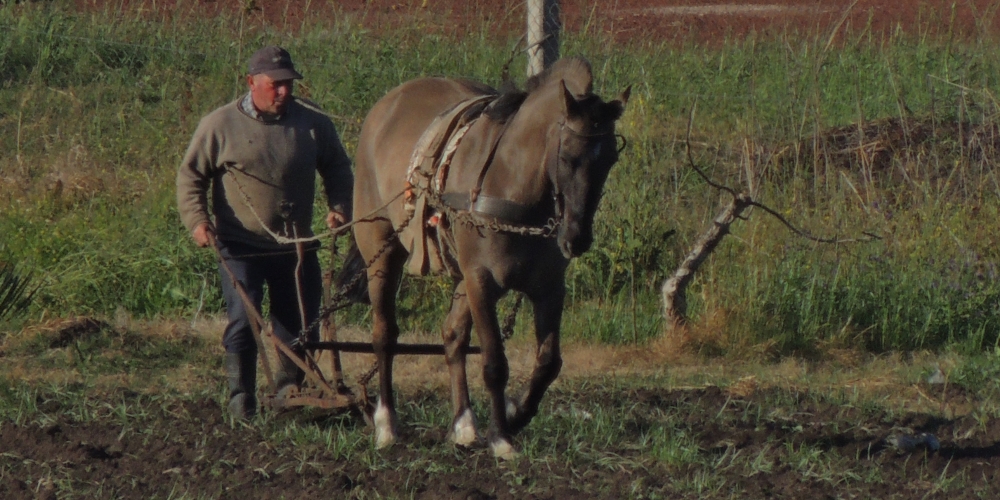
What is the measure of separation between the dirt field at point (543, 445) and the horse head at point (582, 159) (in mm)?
1007

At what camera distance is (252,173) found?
253 inches

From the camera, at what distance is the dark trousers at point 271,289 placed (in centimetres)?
655

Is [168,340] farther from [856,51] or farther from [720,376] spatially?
[856,51]

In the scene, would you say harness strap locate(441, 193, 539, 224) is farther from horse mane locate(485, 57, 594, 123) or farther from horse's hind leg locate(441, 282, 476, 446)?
horse's hind leg locate(441, 282, 476, 446)

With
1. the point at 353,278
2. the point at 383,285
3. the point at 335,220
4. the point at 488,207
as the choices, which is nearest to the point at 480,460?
the point at 488,207

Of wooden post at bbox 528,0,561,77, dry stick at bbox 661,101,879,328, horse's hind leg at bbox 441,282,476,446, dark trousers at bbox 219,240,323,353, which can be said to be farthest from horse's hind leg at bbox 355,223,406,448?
dry stick at bbox 661,101,879,328

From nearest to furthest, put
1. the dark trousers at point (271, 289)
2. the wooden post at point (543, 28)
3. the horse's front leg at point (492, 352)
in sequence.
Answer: the horse's front leg at point (492, 352), the dark trousers at point (271, 289), the wooden post at point (543, 28)

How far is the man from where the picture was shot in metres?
6.35

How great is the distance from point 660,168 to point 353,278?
3.63 meters

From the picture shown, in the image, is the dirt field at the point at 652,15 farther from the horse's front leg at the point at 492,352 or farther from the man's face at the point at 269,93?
the horse's front leg at the point at 492,352

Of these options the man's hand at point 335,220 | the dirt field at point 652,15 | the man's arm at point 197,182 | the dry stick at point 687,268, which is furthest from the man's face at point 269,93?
the dirt field at point 652,15

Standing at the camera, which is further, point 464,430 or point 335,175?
point 335,175

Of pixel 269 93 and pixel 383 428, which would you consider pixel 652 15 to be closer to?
pixel 269 93

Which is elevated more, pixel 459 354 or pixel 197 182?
pixel 197 182
